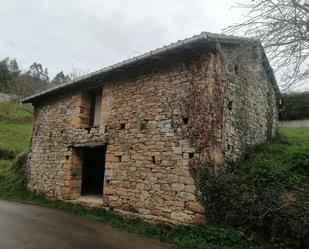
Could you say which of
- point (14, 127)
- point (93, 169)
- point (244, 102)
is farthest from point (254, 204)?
point (14, 127)

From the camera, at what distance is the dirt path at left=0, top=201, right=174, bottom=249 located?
5.05 meters

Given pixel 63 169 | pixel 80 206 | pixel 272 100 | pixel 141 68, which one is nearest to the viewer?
pixel 141 68

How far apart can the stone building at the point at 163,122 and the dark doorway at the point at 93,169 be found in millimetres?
831

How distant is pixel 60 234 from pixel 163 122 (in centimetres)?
322

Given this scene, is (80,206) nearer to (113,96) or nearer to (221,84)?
(113,96)

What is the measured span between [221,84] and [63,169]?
5.55 metres

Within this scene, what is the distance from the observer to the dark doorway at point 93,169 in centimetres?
1067

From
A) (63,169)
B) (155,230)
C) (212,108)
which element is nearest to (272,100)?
(212,108)

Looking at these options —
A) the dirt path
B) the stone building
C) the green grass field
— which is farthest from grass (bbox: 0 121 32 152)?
the dirt path

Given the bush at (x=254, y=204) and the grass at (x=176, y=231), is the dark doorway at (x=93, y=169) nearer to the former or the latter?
the grass at (x=176, y=231)

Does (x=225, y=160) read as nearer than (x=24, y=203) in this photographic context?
Yes

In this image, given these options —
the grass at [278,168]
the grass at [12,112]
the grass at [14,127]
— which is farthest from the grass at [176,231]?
the grass at [12,112]

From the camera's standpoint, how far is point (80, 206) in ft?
27.5

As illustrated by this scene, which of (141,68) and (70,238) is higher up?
(141,68)
